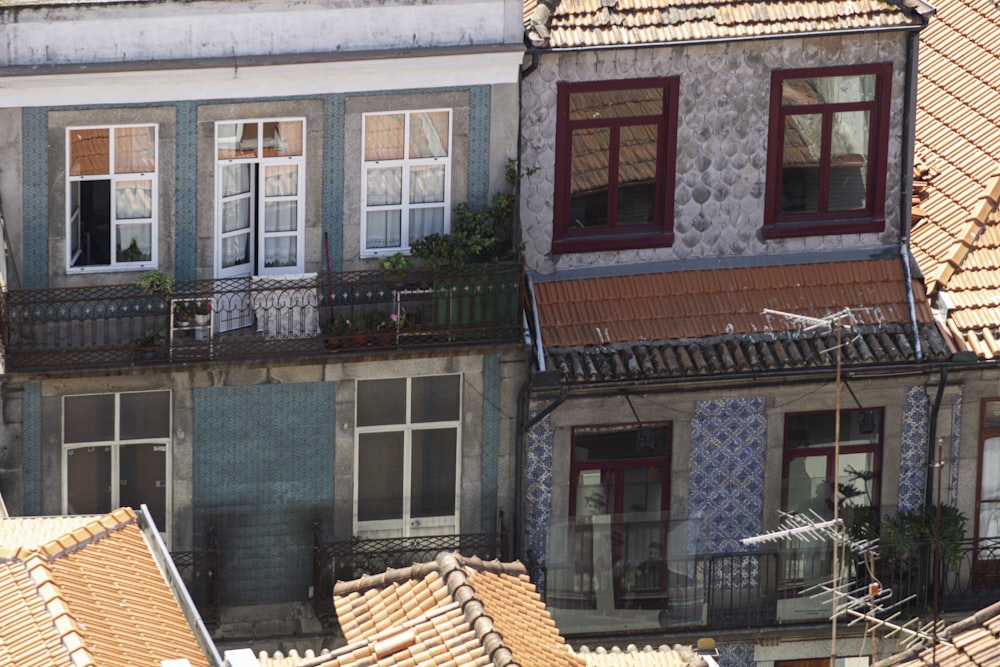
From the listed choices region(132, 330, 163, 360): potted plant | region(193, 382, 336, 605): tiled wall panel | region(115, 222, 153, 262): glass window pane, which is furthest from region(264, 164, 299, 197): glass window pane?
region(193, 382, 336, 605): tiled wall panel

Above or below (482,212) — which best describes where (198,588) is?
below

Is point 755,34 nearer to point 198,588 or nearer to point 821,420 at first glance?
point 821,420

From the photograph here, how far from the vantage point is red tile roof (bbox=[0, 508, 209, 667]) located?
33406mm

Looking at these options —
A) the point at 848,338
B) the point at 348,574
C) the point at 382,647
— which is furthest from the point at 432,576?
the point at 848,338

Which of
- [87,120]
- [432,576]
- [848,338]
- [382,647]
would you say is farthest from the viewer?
[848,338]

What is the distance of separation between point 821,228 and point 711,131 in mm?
1990

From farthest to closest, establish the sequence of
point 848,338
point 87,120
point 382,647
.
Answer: point 848,338, point 87,120, point 382,647

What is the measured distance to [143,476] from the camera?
136ft

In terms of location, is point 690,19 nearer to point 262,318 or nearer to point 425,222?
point 425,222

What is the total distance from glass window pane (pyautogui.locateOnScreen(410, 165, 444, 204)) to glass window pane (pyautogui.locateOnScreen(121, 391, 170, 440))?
3.85 m

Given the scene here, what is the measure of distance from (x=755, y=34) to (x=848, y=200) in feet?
9.28

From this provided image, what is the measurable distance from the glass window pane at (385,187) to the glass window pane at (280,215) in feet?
3.04

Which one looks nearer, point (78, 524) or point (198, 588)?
point (78, 524)

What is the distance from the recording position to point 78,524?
1470 inches
